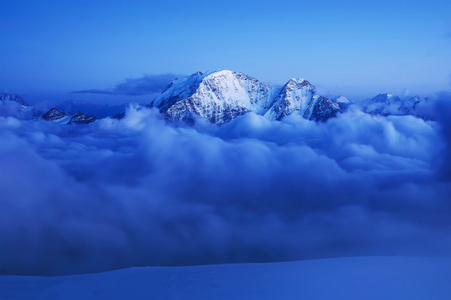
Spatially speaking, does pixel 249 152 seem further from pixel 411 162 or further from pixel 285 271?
pixel 285 271

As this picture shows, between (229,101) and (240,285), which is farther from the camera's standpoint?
(229,101)

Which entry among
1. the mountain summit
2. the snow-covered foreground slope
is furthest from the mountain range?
the snow-covered foreground slope

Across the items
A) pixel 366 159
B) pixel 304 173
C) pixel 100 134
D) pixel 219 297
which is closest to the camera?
pixel 219 297

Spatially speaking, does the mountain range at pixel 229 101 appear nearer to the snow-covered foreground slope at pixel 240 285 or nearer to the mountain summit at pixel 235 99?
the mountain summit at pixel 235 99

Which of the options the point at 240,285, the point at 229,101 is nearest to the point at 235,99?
the point at 229,101

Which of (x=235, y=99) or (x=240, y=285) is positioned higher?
(x=235, y=99)

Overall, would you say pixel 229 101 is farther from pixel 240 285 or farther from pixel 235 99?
pixel 240 285

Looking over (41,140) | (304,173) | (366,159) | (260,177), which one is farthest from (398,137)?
(41,140)

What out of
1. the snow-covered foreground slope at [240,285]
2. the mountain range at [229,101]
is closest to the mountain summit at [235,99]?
the mountain range at [229,101]
